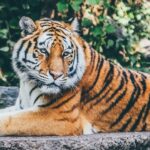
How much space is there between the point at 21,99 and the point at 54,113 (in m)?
0.36

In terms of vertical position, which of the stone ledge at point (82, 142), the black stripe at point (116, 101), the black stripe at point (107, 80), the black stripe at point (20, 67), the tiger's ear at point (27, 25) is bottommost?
the stone ledge at point (82, 142)

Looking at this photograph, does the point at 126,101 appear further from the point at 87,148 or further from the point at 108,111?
the point at 87,148

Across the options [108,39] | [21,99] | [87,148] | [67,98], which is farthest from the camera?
[108,39]

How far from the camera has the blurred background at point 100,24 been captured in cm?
630

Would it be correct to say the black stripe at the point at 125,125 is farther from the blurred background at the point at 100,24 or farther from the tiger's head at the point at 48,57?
the blurred background at the point at 100,24

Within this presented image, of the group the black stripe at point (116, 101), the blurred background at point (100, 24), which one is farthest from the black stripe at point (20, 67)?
the blurred background at point (100, 24)

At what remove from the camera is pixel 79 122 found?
3393 mm

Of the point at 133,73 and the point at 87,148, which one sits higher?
the point at 133,73

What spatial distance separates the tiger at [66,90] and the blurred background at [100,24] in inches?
97.5

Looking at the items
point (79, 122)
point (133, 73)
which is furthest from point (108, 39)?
point (79, 122)

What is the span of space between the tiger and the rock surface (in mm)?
122

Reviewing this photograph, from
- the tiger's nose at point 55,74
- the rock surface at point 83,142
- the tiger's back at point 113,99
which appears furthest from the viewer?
the tiger's back at point 113,99

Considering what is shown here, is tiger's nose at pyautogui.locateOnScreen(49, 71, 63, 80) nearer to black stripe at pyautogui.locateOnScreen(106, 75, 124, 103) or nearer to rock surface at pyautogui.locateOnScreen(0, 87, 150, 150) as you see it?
rock surface at pyautogui.locateOnScreen(0, 87, 150, 150)

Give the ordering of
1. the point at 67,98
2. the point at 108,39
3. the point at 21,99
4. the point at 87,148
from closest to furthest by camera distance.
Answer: the point at 87,148 < the point at 67,98 < the point at 21,99 < the point at 108,39
